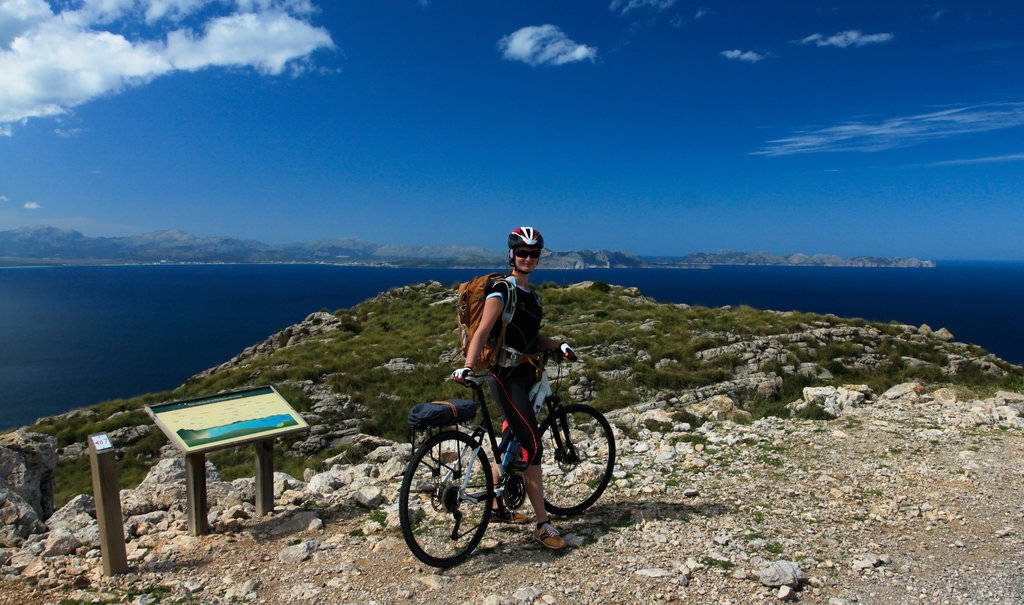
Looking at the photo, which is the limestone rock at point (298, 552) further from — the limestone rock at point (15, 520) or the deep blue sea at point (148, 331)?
the deep blue sea at point (148, 331)

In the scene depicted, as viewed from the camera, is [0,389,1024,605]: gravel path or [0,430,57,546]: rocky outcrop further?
[0,430,57,546]: rocky outcrop

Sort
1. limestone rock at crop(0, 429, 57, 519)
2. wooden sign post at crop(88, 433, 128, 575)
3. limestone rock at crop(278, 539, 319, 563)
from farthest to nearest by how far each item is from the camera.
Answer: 1. limestone rock at crop(0, 429, 57, 519)
2. limestone rock at crop(278, 539, 319, 563)
3. wooden sign post at crop(88, 433, 128, 575)

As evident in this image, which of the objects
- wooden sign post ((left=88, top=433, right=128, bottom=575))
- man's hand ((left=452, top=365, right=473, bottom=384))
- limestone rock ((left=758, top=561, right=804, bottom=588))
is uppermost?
man's hand ((left=452, top=365, right=473, bottom=384))

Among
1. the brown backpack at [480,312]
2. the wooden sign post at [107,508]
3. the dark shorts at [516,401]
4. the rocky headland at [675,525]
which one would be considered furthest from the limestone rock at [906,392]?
the wooden sign post at [107,508]

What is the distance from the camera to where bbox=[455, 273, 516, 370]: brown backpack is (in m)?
4.16

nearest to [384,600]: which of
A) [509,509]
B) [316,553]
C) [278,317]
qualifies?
[316,553]

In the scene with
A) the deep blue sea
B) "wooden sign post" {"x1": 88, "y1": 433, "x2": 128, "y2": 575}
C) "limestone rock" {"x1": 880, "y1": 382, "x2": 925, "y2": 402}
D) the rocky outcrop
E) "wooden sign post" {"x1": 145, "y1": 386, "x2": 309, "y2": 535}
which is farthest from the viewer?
the deep blue sea

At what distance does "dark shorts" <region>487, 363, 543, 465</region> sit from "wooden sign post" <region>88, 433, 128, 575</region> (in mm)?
3062

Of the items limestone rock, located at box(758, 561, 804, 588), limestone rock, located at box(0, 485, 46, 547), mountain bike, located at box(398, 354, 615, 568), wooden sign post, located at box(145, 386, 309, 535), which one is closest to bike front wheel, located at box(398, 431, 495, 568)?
mountain bike, located at box(398, 354, 615, 568)

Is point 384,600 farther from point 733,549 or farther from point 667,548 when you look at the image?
point 733,549

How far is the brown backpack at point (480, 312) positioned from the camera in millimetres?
4164

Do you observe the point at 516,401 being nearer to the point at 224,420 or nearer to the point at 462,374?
the point at 462,374

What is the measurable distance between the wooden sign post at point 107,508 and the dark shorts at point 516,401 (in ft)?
10.0

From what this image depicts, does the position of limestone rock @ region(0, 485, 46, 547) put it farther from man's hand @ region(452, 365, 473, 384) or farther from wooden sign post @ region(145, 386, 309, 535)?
man's hand @ region(452, 365, 473, 384)
